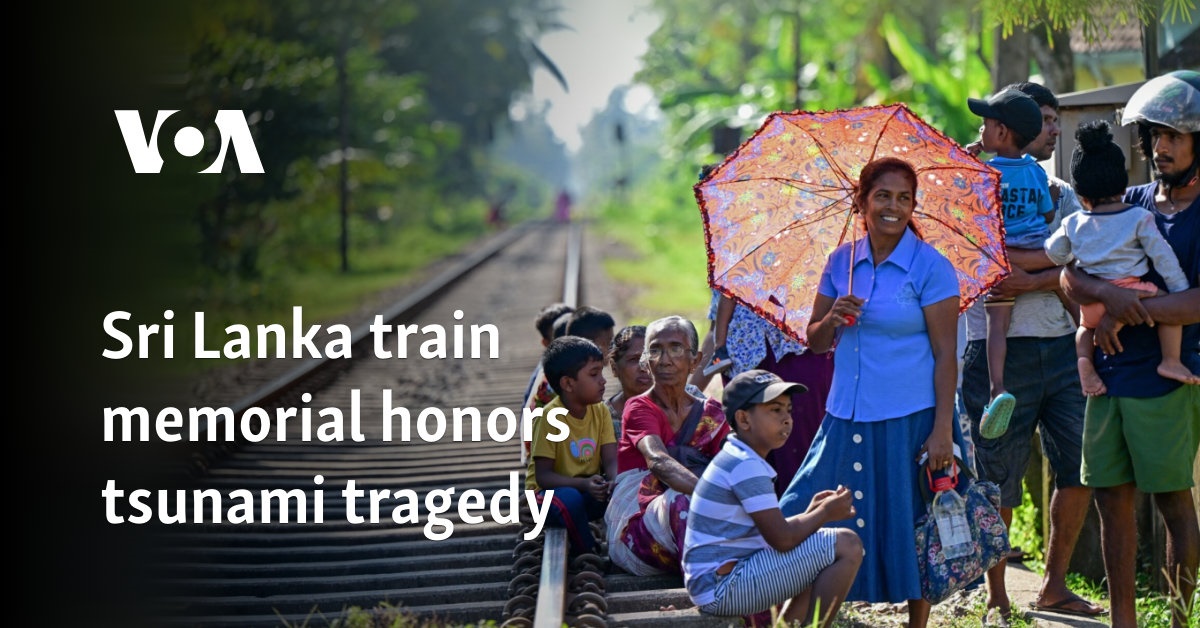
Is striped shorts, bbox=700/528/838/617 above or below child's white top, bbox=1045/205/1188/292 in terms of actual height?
below

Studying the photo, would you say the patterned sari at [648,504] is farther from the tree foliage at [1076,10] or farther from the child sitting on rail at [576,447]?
the tree foliage at [1076,10]

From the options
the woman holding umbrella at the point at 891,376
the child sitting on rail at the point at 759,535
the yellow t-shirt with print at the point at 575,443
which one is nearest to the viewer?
the child sitting on rail at the point at 759,535

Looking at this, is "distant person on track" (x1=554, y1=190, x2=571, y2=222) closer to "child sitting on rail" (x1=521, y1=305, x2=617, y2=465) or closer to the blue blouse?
"child sitting on rail" (x1=521, y1=305, x2=617, y2=465)

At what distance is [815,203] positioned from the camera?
5789 mm

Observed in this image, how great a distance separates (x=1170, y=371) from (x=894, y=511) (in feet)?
3.38

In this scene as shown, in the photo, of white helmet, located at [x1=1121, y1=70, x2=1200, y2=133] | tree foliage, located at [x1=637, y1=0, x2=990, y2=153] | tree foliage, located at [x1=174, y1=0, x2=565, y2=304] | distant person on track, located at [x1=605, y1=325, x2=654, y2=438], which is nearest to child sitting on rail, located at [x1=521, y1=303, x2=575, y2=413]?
distant person on track, located at [x1=605, y1=325, x2=654, y2=438]

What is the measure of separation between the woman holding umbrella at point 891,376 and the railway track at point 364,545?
28.4 inches

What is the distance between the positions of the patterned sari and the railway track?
0.35ft

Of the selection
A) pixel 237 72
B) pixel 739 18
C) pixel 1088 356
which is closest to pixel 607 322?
pixel 1088 356

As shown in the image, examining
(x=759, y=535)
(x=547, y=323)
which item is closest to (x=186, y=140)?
(x=547, y=323)

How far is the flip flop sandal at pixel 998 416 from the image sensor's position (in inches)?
215

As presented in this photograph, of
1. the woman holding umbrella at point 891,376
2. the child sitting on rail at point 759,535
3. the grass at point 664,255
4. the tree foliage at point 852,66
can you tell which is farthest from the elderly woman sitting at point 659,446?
the tree foliage at point 852,66

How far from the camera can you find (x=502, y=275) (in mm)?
28734

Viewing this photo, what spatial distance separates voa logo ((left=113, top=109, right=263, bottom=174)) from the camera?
17.8 metres
